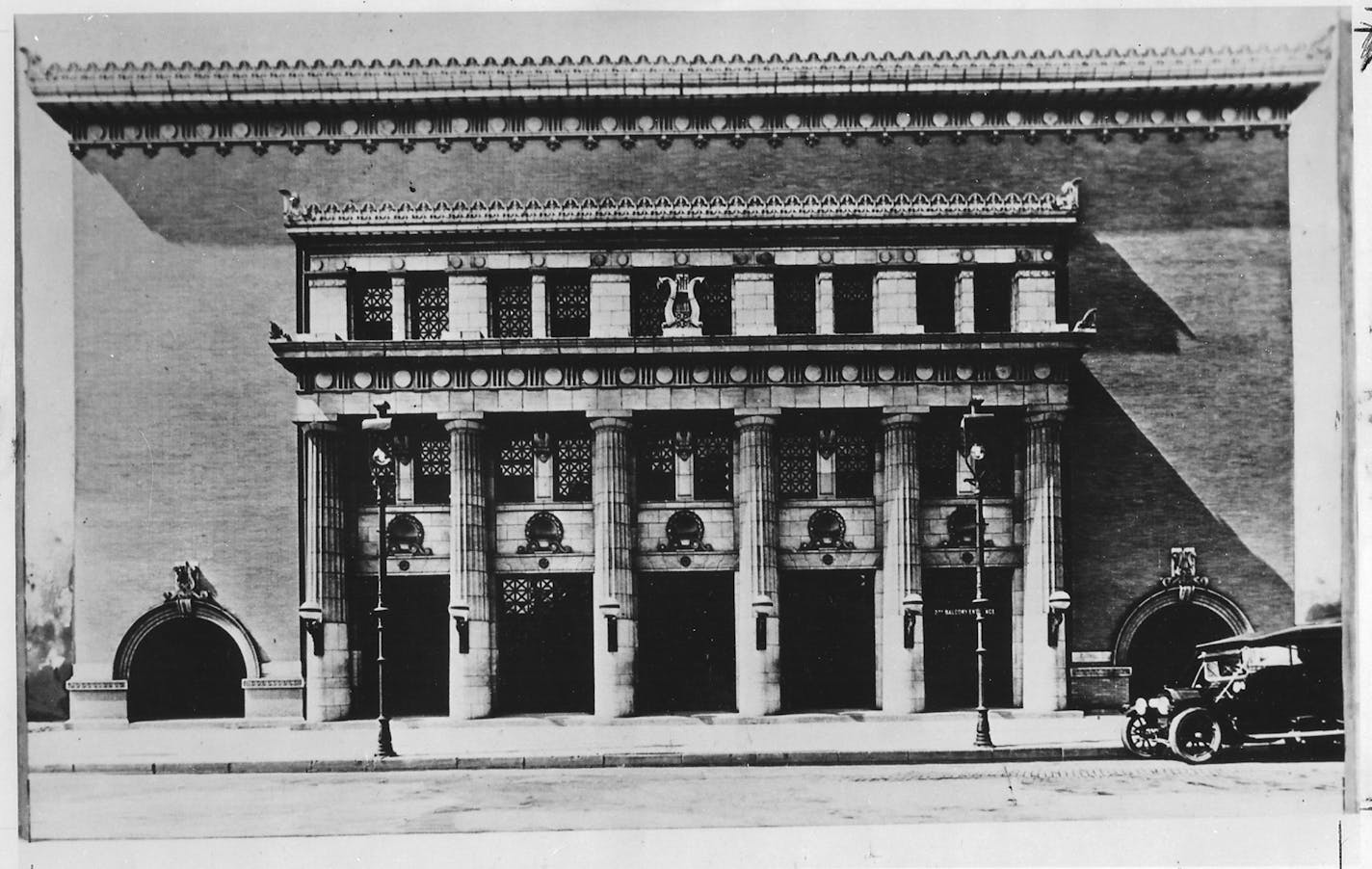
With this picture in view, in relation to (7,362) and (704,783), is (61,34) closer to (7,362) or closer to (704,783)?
(7,362)

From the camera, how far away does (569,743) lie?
19.5 meters

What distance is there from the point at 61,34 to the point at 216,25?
218cm

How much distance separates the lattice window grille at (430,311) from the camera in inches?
835

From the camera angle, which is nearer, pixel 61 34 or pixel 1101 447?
pixel 61 34

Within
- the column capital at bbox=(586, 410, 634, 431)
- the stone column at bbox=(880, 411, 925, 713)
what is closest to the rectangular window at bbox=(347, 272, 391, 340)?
the column capital at bbox=(586, 410, 634, 431)

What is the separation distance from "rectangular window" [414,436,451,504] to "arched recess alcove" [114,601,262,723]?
11.6ft

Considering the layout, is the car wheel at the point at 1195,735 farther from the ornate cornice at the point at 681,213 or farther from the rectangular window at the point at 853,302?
the ornate cornice at the point at 681,213

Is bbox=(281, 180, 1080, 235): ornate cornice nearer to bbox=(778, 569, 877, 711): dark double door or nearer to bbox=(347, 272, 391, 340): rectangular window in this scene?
bbox=(347, 272, 391, 340): rectangular window

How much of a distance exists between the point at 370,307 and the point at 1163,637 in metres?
14.1

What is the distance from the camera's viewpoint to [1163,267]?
67.9ft

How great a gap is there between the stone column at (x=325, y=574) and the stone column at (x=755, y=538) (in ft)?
21.1

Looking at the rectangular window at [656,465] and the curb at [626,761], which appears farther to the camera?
the rectangular window at [656,465]

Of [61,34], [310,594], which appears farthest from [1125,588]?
[61,34]

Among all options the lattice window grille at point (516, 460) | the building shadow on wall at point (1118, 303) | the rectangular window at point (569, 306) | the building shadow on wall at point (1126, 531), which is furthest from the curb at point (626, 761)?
the rectangular window at point (569, 306)
